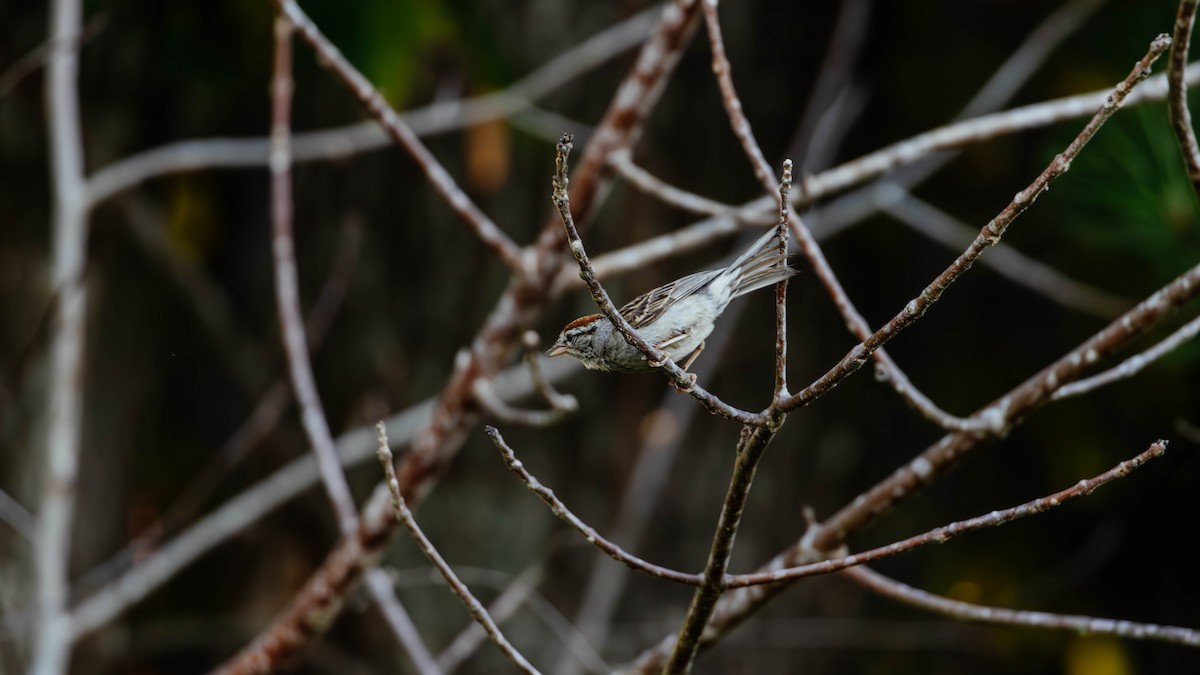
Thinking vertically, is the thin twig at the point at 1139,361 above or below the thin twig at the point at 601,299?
above

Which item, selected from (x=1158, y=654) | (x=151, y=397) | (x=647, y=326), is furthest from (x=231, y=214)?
(x=1158, y=654)

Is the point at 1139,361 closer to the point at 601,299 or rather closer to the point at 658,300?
the point at 658,300

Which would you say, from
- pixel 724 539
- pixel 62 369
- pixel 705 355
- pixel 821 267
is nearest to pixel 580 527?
pixel 724 539

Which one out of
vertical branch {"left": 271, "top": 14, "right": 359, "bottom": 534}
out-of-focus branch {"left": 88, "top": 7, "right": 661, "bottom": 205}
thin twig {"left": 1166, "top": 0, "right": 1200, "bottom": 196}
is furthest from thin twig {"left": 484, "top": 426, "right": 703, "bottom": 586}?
out-of-focus branch {"left": 88, "top": 7, "right": 661, "bottom": 205}

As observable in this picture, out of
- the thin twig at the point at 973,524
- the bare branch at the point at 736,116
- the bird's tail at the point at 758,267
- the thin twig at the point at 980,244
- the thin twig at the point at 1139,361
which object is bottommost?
the thin twig at the point at 973,524

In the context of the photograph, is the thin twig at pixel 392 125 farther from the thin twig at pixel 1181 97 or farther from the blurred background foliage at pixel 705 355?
the thin twig at pixel 1181 97

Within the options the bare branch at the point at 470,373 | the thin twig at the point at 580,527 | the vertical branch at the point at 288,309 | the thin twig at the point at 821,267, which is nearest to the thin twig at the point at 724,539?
the thin twig at the point at 580,527

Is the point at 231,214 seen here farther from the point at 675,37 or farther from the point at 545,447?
the point at 675,37
